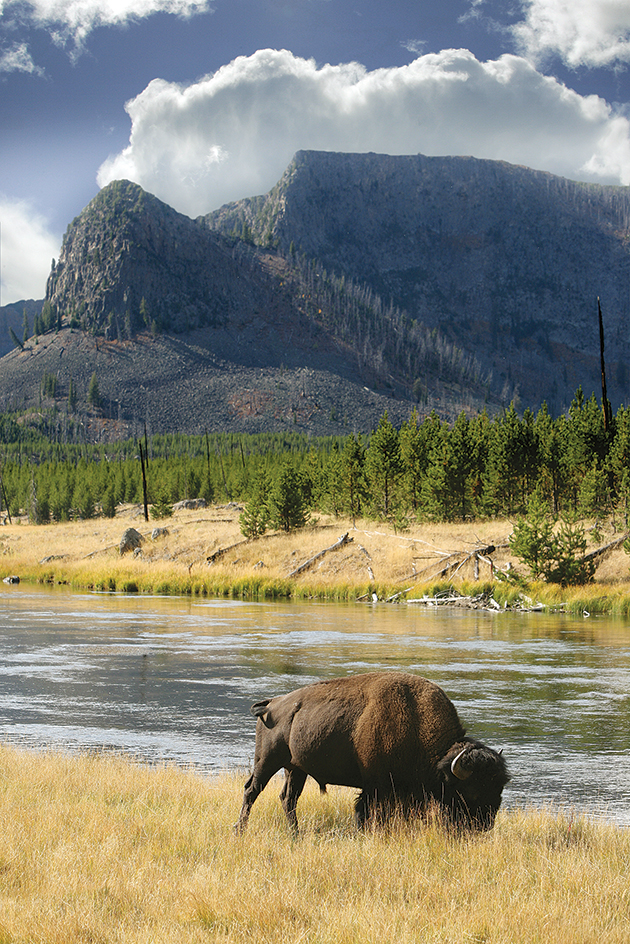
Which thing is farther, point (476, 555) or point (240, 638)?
point (476, 555)

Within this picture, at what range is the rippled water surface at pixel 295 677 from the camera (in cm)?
1338

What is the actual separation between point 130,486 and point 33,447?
3448 inches

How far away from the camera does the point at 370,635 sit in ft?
92.5

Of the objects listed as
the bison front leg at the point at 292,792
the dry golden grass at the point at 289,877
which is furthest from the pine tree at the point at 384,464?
the bison front leg at the point at 292,792

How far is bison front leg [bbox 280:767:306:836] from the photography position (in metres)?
7.98

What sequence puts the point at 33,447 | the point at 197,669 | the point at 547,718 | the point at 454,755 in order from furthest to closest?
1. the point at 33,447
2. the point at 197,669
3. the point at 547,718
4. the point at 454,755

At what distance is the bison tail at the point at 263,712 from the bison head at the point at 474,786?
167cm

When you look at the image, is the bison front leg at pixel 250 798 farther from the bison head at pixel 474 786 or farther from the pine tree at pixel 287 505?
the pine tree at pixel 287 505

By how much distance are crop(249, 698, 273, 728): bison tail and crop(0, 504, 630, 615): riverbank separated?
31.5 meters

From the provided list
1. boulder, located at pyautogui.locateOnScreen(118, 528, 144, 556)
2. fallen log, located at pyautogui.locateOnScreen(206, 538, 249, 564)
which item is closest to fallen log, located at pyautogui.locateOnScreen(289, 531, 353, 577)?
fallen log, located at pyautogui.locateOnScreen(206, 538, 249, 564)

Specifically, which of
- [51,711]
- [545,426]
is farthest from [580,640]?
[545,426]

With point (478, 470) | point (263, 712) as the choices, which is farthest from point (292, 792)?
point (478, 470)

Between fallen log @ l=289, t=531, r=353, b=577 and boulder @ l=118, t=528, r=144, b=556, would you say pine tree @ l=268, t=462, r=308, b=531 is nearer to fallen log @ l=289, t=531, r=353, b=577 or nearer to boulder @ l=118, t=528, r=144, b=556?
fallen log @ l=289, t=531, r=353, b=577

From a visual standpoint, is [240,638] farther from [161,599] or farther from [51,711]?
[161,599]
